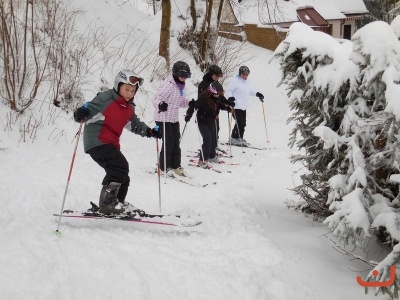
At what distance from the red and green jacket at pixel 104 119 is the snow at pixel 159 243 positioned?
0.86 m

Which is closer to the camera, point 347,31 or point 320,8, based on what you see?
point 320,8

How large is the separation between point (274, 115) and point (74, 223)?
11282 mm

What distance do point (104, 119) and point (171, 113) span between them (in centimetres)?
253

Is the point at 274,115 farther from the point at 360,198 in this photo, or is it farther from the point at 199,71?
the point at 360,198

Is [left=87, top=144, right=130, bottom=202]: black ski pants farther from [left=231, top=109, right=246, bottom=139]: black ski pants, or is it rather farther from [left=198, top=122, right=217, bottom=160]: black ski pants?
[left=231, top=109, right=246, bottom=139]: black ski pants

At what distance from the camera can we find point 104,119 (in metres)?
4.72

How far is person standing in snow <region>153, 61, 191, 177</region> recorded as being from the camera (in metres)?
7.06

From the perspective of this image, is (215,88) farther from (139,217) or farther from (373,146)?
(373,146)

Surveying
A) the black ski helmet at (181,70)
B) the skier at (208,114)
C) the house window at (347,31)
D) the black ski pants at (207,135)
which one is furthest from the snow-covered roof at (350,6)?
the black ski helmet at (181,70)

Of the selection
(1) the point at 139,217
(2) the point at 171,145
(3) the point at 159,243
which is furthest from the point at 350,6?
(3) the point at 159,243

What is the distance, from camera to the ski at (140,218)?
4.57m

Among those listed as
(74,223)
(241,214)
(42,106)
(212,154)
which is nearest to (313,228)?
(241,214)

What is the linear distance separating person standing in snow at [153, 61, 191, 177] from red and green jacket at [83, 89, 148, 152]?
2106 mm

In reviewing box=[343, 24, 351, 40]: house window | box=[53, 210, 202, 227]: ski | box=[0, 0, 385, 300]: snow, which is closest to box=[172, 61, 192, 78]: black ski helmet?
box=[0, 0, 385, 300]: snow
